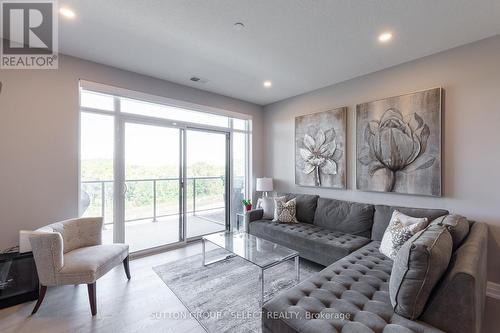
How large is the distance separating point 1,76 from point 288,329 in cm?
369

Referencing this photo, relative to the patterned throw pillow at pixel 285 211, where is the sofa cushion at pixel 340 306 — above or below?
below

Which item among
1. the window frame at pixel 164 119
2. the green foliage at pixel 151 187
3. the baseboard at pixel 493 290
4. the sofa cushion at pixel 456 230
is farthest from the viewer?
the green foliage at pixel 151 187

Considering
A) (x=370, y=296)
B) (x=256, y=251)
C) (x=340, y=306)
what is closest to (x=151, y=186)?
(x=256, y=251)

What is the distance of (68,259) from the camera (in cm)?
212

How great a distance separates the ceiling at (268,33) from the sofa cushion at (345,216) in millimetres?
1957

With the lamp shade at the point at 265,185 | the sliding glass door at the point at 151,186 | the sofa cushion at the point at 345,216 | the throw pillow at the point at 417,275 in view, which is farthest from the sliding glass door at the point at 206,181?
the throw pillow at the point at 417,275

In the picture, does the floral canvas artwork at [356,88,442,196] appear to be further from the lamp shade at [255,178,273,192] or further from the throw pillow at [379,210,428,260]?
the lamp shade at [255,178,273,192]

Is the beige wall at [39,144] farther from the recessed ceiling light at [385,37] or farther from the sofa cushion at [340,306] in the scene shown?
the recessed ceiling light at [385,37]

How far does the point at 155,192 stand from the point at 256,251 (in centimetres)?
209

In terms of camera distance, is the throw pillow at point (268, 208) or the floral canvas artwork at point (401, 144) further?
the throw pillow at point (268, 208)

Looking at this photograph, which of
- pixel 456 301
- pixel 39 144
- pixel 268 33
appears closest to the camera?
pixel 456 301

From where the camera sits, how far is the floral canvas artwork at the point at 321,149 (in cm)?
354

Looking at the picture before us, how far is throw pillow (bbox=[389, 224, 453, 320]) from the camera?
123cm

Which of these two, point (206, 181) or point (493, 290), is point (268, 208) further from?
point (493, 290)
